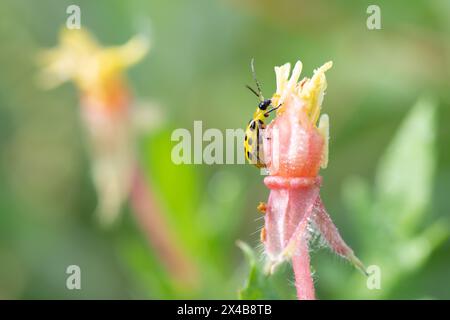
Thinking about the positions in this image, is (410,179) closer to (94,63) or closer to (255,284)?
(255,284)

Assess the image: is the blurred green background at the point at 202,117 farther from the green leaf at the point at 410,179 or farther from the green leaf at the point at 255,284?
the green leaf at the point at 255,284

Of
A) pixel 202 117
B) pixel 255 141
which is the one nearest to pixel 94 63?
pixel 202 117

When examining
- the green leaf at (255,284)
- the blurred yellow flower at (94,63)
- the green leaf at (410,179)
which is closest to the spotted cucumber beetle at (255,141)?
the green leaf at (255,284)

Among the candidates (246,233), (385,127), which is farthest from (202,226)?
(385,127)

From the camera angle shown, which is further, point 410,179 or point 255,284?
point 410,179

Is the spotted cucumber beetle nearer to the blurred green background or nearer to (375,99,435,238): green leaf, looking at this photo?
(375,99,435,238): green leaf

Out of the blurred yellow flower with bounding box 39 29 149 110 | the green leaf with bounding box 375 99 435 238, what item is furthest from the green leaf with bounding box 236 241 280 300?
the blurred yellow flower with bounding box 39 29 149 110
